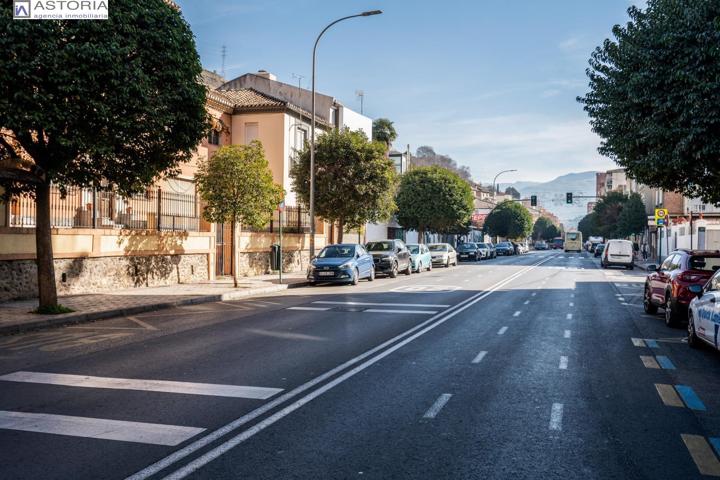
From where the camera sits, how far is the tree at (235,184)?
20297 mm

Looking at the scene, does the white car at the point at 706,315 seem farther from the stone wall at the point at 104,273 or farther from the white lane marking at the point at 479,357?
the stone wall at the point at 104,273

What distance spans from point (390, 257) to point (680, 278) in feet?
56.8

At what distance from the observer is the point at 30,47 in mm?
11258

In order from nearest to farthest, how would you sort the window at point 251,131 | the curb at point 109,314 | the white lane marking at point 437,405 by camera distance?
the white lane marking at point 437,405 < the curb at point 109,314 < the window at point 251,131

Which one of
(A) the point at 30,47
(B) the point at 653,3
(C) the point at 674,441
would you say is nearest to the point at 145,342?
(A) the point at 30,47

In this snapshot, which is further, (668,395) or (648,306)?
(648,306)

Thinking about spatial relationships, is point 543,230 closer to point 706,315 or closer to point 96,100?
point 706,315

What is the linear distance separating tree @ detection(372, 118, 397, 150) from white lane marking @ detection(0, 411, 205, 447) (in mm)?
55830

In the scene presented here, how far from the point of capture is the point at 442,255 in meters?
40.6

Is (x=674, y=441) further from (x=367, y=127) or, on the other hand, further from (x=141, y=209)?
(x=367, y=127)

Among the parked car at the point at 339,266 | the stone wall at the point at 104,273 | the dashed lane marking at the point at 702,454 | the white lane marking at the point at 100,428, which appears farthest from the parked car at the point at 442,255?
the white lane marking at the point at 100,428

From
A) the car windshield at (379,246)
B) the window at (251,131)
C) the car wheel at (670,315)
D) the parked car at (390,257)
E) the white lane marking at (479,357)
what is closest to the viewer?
the white lane marking at (479,357)

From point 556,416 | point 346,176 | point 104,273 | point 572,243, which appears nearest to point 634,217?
point 572,243

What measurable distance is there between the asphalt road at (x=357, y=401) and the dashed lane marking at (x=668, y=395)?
0.14ft
